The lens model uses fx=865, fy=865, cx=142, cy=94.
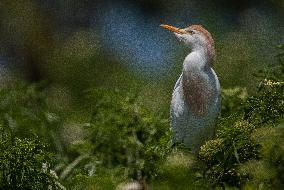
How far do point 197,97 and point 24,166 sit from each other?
0.91 metres

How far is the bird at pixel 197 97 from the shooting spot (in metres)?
2.04

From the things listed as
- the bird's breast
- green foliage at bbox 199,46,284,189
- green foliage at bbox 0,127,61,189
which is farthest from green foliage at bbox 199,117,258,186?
the bird's breast

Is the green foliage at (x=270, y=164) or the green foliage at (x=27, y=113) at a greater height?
the green foliage at (x=270, y=164)

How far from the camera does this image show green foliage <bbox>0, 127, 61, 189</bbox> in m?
1.17

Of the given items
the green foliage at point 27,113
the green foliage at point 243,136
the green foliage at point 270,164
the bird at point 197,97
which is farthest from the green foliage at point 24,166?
the bird at point 197,97

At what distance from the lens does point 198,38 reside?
209cm

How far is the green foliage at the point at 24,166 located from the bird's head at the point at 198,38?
34.2 inches

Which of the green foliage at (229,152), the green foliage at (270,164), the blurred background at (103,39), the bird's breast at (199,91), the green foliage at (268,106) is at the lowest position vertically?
the blurred background at (103,39)

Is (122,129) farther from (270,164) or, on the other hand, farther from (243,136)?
(270,164)

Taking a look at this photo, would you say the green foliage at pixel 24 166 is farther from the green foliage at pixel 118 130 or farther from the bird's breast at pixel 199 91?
the bird's breast at pixel 199 91

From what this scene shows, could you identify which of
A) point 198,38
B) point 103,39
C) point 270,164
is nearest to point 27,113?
point 198,38

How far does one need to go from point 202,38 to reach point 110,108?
0.31 m

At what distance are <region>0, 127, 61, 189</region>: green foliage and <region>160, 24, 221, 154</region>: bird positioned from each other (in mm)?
788

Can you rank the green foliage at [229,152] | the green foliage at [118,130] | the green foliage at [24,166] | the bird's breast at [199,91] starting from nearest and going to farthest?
the green foliage at [24,166] → the green foliage at [229,152] → the green foliage at [118,130] → the bird's breast at [199,91]
